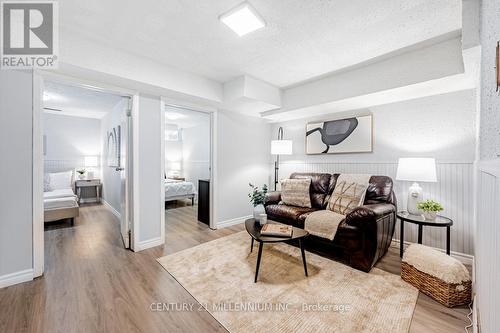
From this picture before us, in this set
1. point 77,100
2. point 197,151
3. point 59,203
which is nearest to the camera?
point 59,203

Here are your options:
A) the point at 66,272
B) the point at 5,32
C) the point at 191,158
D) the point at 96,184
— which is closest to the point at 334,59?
the point at 5,32

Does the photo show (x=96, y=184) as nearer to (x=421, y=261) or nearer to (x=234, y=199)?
(x=234, y=199)

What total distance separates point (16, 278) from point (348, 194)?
3.72m

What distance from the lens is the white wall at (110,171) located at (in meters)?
4.27

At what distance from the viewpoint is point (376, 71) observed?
256 cm

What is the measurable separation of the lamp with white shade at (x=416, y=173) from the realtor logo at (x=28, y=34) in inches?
149

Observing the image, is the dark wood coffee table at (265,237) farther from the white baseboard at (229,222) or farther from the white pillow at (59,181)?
the white pillow at (59,181)

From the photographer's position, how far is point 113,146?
4.60 meters

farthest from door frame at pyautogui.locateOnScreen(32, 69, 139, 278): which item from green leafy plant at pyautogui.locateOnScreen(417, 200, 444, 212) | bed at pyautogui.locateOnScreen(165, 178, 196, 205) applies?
green leafy plant at pyautogui.locateOnScreen(417, 200, 444, 212)

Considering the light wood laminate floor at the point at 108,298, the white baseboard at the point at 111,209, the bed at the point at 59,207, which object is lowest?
the light wood laminate floor at the point at 108,298

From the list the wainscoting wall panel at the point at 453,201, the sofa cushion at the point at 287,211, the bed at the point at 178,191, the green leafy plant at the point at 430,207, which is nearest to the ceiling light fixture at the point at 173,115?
the bed at the point at 178,191

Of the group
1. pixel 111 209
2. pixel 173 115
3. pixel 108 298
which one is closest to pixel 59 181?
pixel 111 209

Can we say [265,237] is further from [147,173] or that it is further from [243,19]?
[243,19]

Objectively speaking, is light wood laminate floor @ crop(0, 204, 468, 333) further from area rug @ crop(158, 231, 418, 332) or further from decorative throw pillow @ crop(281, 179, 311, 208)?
decorative throw pillow @ crop(281, 179, 311, 208)
